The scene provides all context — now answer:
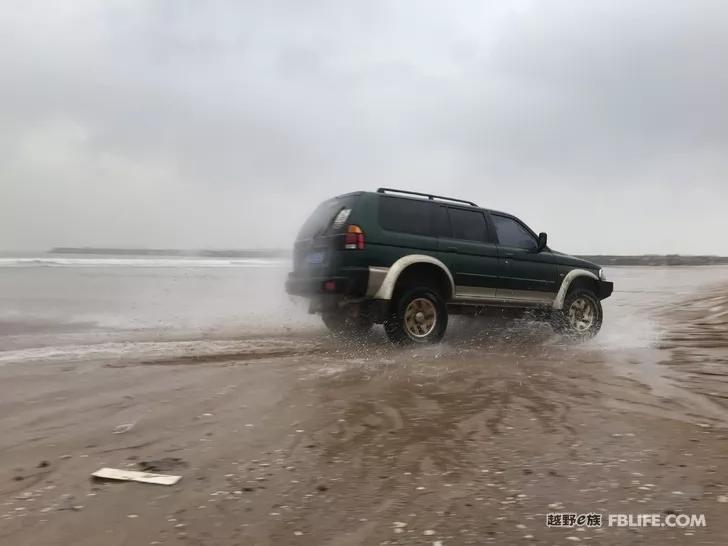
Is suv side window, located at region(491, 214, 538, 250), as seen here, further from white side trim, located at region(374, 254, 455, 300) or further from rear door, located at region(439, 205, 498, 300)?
white side trim, located at region(374, 254, 455, 300)

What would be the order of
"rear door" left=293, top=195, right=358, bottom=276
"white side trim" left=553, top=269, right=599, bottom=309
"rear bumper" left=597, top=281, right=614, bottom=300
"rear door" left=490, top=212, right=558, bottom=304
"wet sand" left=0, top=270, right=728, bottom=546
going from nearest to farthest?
1. "wet sand" left=0, top=270, right=728, bottom=546
2. "rear door" left=293, top=195, right=358, bottom=276
3. "rear door" left=490, top=212, right=558, bottom=304
4. "white side trim" left=553, top=269, right=599, bottom=309
5. "rear bumper" left=597, top=281, right=614, bottom=300

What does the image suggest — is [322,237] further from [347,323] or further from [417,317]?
[417,317]

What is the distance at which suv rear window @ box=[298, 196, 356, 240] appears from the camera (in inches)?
279

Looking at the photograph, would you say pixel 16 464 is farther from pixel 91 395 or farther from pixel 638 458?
pixel 638 458

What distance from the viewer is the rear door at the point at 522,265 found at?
26.0ft

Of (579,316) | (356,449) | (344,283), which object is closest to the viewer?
(356,449)

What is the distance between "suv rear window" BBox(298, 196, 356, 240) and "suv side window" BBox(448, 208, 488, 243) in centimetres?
152

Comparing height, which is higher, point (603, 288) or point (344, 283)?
point (344, 283)

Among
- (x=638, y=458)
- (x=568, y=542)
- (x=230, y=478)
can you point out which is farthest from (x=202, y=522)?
(x=638, y=458)

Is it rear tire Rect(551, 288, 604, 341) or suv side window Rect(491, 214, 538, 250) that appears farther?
rear tire Rect(551, 288, 604, 341)

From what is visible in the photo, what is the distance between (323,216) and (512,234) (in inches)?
108

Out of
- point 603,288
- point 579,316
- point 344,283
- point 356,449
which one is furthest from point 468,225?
point 356,449

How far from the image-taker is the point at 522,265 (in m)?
8.08

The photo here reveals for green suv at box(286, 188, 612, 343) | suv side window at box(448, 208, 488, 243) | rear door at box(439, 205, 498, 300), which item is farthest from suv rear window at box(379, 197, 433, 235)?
suv side window at box(448, 208, 488, 243)
